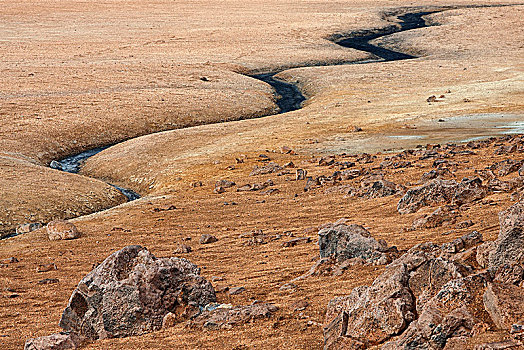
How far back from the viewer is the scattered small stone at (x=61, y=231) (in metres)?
19.9

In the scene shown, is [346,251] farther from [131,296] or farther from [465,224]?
[131,296]

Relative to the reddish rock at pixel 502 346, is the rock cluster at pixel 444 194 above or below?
below

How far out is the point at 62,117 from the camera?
43.3 metres

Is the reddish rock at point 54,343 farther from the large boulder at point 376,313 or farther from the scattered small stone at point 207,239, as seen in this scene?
the scattered small stone at point 207,239

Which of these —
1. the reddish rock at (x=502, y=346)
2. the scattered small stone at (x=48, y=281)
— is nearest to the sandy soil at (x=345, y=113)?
the scattered small stone at (x=48, y=281)

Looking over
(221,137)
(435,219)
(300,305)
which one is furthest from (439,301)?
(221,137)

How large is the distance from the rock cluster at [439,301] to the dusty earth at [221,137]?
34 centimetres

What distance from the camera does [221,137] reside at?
39.1 m

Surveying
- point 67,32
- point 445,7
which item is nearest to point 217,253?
point 67,32

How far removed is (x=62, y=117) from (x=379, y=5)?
107475mm

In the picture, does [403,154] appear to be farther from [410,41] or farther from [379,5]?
[379,5]

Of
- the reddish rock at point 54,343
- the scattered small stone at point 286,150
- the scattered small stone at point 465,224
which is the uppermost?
the scattered small stone at point 465,224

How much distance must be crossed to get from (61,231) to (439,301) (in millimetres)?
15331

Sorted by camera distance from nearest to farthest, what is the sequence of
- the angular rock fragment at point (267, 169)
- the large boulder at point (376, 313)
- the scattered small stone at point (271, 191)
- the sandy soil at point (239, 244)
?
the large boulder at point (376, 313) → the sandy soil at point (239, 244) → the scattered small stone at point (271, 191) → the angular rock fragment at point (267, 169)
